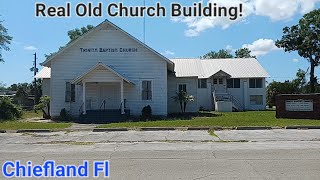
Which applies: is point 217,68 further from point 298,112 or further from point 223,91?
point 298,112

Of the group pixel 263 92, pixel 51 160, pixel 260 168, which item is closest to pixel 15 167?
pixel 51 160

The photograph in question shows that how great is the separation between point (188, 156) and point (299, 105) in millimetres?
17117

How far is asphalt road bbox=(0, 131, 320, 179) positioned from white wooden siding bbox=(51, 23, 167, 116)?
14.5 metres

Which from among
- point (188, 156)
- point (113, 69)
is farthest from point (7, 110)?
point (188, 156)

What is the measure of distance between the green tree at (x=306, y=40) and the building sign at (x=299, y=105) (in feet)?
103

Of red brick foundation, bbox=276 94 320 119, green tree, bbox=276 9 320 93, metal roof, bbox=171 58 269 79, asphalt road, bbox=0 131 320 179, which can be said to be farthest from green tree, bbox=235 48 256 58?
asphalt road, bbox=0 131 320 179

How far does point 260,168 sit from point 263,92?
3762cm

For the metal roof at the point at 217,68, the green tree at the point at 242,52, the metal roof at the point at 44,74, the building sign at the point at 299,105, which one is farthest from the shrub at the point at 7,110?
the green tree at the point at 242,52

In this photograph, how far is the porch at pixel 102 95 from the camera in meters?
28.6

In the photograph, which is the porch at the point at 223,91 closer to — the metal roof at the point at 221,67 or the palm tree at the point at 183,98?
the metal roof at the point at 221,67

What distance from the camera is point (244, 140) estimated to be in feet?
50.2

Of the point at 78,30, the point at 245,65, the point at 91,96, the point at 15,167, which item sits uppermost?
the point at 78,30

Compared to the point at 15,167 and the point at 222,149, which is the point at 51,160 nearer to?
the point at 15,167

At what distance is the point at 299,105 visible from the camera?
2608 cm
